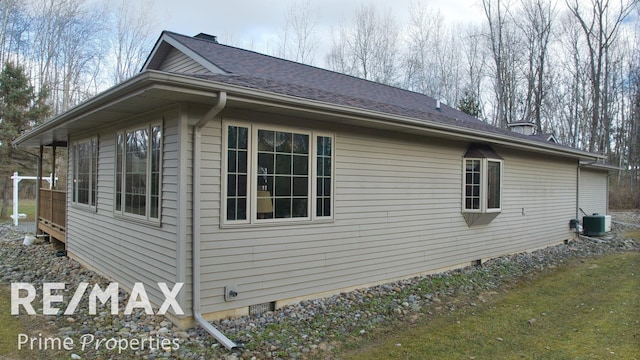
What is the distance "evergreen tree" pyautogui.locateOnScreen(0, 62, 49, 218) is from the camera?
45.9 ft

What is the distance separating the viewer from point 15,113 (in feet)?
46.4

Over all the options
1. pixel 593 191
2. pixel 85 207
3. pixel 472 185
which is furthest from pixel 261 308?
pixel 593 191

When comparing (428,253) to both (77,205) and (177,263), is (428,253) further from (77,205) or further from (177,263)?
(77,205)

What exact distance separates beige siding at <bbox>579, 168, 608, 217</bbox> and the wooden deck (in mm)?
14171

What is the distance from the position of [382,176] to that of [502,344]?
9.23ft

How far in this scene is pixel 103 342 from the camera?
396 cm

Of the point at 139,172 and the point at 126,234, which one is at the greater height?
the point at 139,172

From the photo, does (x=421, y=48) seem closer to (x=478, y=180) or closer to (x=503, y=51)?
(x=503, y=51)

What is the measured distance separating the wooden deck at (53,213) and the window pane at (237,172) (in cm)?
540

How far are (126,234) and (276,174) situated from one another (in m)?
2.29

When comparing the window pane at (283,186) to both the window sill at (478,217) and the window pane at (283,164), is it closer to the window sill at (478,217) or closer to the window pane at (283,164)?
the window pane at (283,164)

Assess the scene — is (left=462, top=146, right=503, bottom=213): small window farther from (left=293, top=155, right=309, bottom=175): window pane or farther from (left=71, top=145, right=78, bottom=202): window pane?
(left=71, top=145, right=78, bottom=202): window pane

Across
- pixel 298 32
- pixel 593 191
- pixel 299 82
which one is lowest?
pixel 593 191

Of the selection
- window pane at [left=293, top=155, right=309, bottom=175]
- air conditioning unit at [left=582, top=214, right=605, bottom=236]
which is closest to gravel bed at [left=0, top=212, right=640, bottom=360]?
window pane at [left=293, top=155, right=309, bottom=175]
